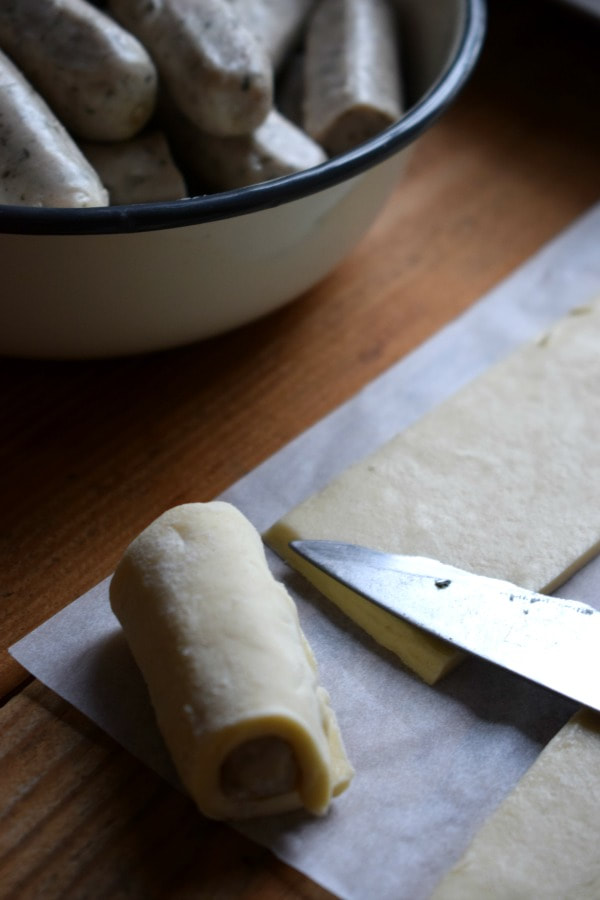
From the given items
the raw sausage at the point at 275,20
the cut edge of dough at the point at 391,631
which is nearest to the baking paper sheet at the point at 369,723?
the cut edge of dough at the point at 391,631

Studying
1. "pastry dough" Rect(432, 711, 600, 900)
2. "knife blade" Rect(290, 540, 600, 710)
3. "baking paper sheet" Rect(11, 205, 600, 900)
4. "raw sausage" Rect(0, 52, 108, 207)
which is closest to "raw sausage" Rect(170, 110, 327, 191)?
"raw sausage" Rect(0, 52, 108, 207)

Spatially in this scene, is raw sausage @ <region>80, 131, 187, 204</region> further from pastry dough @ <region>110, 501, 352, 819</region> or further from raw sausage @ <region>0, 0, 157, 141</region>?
pastry dough @ <region>110, 501, 352, 819</region>

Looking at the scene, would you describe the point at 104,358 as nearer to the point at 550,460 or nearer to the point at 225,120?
the point at 225,120

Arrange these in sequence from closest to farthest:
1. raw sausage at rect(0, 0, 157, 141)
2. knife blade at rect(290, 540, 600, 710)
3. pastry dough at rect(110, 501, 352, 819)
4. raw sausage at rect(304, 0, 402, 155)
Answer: pastry dough at rect(110, 501, 352, 819) < knife blade at rect(290, 540, 600, 710) < raw sausage at rect(0, 0, 157, 141) < raw sausage at rect(304, 0, 402, 155)

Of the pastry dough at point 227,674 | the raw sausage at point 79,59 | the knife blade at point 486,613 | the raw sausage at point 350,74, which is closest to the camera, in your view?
the pastry dough at point 227,674

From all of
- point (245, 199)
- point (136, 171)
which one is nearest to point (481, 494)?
point (245, 199)

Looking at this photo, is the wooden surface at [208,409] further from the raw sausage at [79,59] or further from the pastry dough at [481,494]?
the raw sausage at [79,59]
